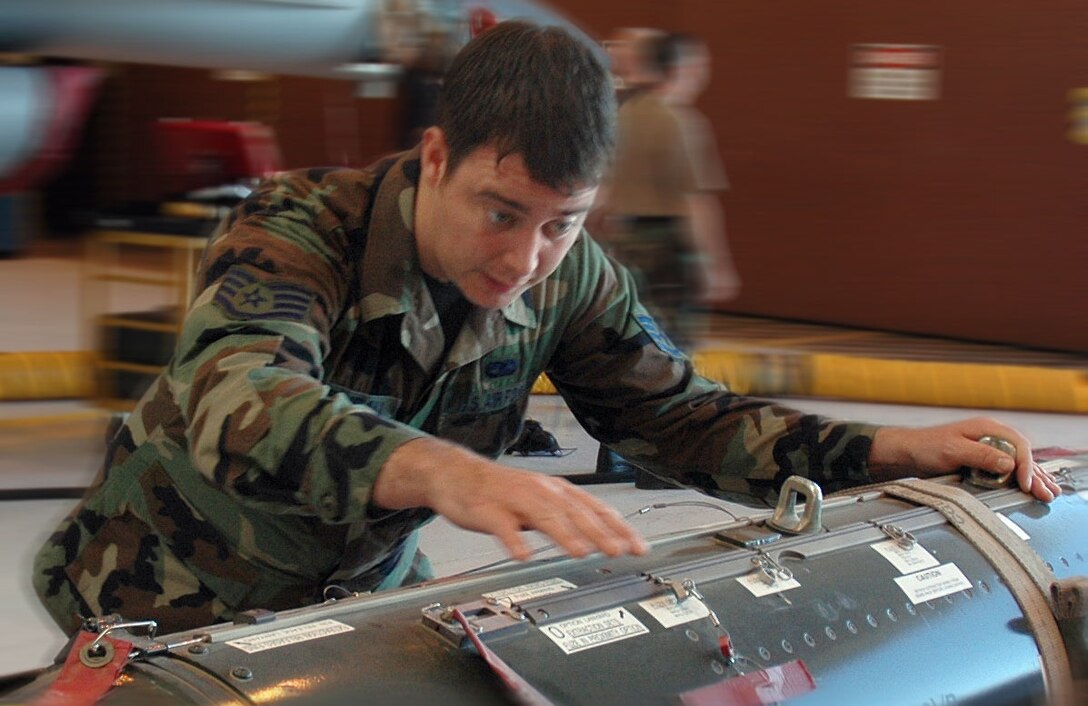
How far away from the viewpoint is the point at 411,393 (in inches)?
58.9

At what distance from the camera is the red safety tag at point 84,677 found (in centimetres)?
97

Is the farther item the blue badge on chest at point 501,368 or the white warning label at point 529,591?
the blue badge on chest at point 501,368

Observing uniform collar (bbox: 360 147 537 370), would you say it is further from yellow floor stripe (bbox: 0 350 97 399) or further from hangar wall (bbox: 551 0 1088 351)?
hangar wall (bbox: 551 0 1088 351)

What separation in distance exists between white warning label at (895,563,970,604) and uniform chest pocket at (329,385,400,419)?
55 cm

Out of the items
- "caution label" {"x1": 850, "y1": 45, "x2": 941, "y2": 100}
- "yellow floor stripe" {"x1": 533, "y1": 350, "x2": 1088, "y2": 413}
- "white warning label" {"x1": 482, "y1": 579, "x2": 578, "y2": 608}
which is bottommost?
"yellow floor stripe" {"x1": 533, "y1": 350, "x2": 1088, "y2": 413}

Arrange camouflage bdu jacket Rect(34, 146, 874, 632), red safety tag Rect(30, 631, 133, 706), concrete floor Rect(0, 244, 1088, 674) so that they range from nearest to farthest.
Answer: red safety tag Rect(30, 631, 133, 706)
camouflage bdu jacket Rect(34, 146, 874, 632)
concrete floor Rect(0, 244, 1088, 674)

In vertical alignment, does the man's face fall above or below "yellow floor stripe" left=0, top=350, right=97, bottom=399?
above

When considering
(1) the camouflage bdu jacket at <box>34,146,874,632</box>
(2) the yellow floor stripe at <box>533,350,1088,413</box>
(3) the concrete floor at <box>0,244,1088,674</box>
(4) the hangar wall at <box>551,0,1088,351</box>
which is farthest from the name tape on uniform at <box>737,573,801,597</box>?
(4) the hangar wall at <box>551,0,1088,351</box>

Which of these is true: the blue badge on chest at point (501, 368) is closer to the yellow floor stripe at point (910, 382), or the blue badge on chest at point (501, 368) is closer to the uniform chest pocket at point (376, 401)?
the uniform chest pocket at point (376, 401)

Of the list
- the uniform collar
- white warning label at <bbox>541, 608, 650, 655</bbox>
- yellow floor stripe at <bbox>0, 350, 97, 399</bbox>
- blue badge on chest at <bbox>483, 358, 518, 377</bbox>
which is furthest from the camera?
yellow floor stripe at <bbox>0, 350, 97, 399</bbox>

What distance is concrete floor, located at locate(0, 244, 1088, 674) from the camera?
2.83 meters

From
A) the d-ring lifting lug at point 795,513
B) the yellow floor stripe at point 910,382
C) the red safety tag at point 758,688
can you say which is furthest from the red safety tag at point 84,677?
the yellow floor stripe at point 910,382

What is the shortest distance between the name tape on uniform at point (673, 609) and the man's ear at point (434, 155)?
459 mm

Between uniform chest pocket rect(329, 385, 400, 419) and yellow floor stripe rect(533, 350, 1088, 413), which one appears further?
yellow floor stripe rect(533, 350, 1088, 413)
